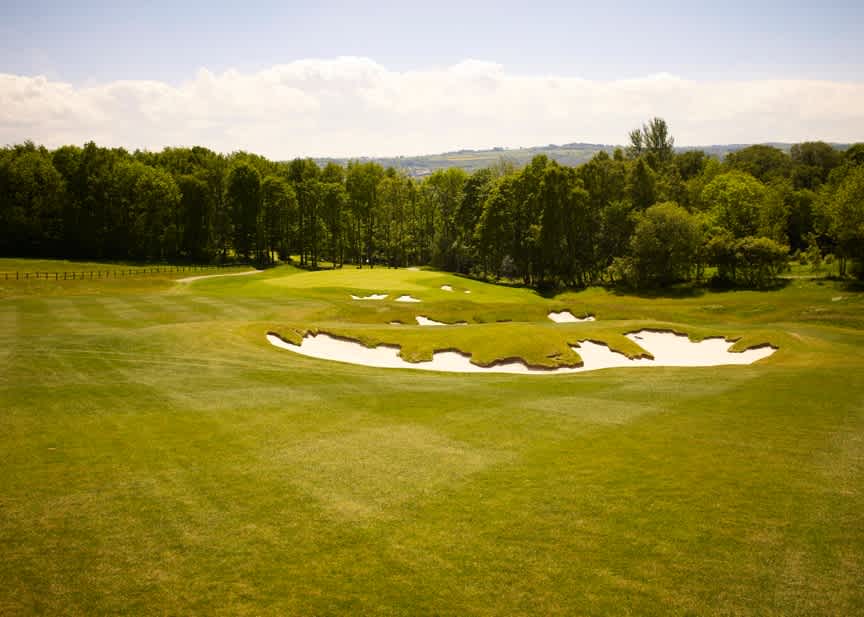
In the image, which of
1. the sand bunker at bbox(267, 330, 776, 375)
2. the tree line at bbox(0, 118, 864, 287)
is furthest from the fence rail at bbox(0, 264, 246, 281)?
the sand bunker at bbox(267, 330, 776, 375)

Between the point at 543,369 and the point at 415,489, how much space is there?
64.4ft

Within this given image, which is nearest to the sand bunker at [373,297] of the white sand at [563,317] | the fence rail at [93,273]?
the white sand at [563,317]

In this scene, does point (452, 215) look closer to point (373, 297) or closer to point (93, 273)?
point (373, 297)

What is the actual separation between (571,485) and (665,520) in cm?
226

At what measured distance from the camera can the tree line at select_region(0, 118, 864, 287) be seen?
3371 inches

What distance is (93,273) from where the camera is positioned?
269ft

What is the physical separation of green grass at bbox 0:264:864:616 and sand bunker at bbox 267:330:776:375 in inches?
176

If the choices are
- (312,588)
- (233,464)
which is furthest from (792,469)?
(233,464)

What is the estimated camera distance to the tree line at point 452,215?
8562 centimetres

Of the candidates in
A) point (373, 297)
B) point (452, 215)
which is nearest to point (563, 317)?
point (373, 297)

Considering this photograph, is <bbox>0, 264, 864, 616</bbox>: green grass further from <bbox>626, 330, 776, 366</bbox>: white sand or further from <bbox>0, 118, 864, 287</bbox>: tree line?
<bbox>0, 118, 864, 287</bbox>: tree line

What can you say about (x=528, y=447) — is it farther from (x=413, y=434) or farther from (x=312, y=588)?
(x=312, y=588)

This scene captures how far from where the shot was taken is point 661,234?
84.4 metres

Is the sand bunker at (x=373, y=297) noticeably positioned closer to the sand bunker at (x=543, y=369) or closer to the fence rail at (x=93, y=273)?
the sand bunker at (x=543, y=369)
